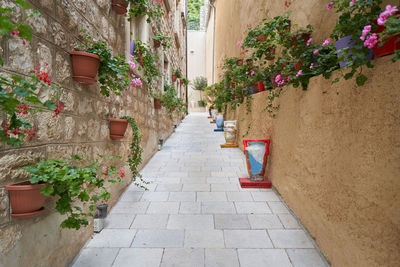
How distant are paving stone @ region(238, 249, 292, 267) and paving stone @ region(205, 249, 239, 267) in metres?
0.05

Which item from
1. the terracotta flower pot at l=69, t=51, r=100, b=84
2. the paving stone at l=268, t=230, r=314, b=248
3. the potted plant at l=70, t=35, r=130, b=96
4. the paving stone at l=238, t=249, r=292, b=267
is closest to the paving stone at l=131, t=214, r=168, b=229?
the paving stone at l=238, t=249, r=292, b=267

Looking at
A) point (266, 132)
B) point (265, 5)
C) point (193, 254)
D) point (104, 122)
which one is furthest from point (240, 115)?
point (193, 254)

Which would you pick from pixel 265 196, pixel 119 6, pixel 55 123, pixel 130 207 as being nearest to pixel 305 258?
pixel 265 196

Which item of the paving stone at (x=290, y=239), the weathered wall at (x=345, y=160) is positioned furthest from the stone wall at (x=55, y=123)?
the weathered wall at (x=345, y=160)

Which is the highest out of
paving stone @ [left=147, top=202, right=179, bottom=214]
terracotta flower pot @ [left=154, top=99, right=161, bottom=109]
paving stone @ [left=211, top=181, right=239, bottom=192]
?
terracotta flower pot @ [left=154, top=99, right=161, bottom=109]

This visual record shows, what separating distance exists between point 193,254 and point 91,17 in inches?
84.8

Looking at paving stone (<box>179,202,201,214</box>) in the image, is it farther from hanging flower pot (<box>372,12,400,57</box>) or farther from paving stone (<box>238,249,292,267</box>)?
hanging flower pot (<box>372,12,400,57</box>)

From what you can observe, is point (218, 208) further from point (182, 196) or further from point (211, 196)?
point (182, 196)

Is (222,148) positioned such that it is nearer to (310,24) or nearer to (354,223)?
(310,24)

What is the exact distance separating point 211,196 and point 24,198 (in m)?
1.98

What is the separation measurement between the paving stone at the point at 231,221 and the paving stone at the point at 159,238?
0.38 metres

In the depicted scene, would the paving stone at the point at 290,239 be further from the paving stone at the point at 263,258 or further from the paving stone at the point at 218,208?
the paving stone at the point at 218,208

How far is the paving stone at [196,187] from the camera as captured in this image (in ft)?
9.65

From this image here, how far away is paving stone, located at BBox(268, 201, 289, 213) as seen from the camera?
94.6 inches
